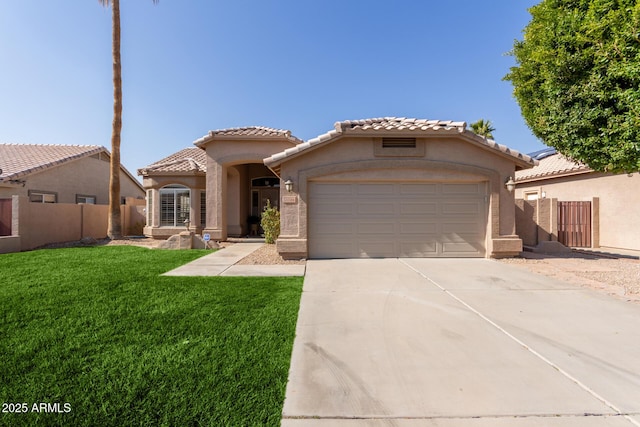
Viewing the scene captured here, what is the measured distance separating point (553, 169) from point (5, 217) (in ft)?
84.7

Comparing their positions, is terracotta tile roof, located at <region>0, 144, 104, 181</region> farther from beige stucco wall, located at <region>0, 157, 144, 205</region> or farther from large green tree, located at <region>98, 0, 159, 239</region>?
large green tree, located at <region>98, 0, 159, 239</region>

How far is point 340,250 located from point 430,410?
6706 mm

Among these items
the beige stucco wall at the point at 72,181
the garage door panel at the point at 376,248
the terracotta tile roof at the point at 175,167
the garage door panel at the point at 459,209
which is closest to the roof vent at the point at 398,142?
the garage door panel at the point at 459,209

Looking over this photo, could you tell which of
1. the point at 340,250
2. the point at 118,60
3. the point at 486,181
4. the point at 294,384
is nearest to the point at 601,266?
the point at 486,181

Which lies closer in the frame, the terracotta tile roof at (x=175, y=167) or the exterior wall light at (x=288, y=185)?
the exterior wall light at (x=288, y=185)

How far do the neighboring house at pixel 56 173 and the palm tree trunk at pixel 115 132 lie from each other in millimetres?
5722

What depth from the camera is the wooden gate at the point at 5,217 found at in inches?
444

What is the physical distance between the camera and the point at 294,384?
103 inches

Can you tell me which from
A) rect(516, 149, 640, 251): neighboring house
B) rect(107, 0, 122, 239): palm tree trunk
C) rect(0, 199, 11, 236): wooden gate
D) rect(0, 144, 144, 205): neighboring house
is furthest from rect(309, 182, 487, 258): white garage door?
rect(0, 144, 144, 205): neighboring house

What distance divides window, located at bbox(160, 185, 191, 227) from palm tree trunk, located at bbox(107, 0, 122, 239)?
222 centimetres

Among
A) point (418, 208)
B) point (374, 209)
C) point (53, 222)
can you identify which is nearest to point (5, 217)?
point (53, 222)

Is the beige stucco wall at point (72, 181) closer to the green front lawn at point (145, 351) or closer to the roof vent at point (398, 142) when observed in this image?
the green front lawn at point (145, 351)

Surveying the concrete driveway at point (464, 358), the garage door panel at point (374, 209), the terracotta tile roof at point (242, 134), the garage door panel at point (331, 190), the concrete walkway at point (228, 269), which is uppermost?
the terracotta tile roof at point (242, 134)

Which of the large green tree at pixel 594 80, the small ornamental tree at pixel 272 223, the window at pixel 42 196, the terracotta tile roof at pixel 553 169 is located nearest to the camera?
the large green tree at pixel 594 80
